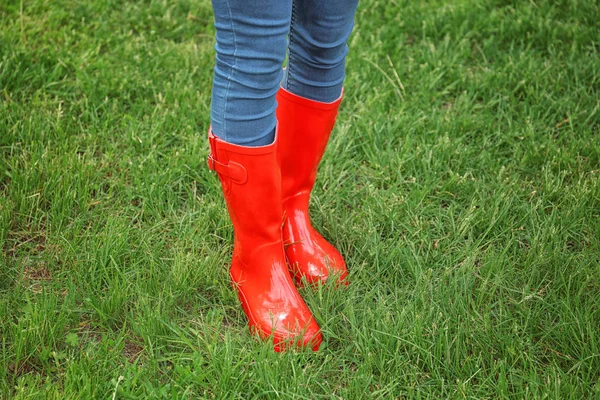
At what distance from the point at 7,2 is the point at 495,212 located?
238cm

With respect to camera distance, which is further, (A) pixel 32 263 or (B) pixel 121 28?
(B) pixel 121 28

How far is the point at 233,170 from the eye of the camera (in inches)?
61.8

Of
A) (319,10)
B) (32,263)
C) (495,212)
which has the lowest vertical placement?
(32,263)

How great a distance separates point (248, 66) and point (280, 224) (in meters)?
0.47

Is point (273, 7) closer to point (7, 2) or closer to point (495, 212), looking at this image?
point (495, 212)

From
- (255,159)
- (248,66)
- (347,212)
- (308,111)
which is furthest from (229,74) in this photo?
(347,212)

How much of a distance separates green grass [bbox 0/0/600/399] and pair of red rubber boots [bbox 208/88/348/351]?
0.07m

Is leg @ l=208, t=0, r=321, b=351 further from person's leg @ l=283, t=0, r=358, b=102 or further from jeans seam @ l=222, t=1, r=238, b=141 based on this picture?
person's leg @ l=283, t=0, r=358, b=102

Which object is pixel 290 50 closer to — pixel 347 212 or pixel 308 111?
pixel 308 111

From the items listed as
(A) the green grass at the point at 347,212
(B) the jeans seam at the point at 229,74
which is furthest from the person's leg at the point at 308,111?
(B) the jeans seam at the point at 229,74

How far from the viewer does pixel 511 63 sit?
289 cm

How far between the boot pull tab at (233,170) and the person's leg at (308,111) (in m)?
0.27

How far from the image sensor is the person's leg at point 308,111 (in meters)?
1.59

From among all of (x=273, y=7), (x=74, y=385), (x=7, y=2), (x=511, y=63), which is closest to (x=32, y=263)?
(x=74, y=385)
